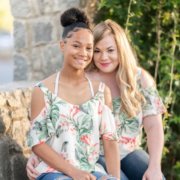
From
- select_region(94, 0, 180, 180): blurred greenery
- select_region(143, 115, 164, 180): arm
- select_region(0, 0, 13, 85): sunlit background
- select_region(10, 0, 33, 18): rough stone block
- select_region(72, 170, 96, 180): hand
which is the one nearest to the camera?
select_region(72, 170, 96, 180): hand

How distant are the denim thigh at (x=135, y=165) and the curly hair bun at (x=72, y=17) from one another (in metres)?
0.77

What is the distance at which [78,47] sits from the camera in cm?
321

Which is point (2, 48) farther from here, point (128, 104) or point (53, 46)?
point (128, 104)

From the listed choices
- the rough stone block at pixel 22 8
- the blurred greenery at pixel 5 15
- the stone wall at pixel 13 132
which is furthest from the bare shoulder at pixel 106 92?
the blurred greenery at pixel 5 15

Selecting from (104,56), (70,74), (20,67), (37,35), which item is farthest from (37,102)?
(20,67)

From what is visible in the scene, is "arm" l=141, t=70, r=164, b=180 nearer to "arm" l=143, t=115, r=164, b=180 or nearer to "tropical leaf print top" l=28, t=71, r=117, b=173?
"arm" l=143, t=115, r=164, b=180

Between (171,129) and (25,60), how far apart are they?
118 centimetres

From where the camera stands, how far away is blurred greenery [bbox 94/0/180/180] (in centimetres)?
486

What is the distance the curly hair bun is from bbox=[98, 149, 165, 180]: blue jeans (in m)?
0.77

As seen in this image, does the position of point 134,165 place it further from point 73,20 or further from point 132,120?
point 73,20

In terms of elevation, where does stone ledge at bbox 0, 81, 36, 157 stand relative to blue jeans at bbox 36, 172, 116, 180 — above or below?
above

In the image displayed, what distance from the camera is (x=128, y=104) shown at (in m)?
3.54

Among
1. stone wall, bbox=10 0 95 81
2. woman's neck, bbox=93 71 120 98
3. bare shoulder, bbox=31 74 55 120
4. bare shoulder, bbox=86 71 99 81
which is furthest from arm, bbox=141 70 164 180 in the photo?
stone wall, bbox=10 0 95 81

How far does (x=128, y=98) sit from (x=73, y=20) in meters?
0.55
